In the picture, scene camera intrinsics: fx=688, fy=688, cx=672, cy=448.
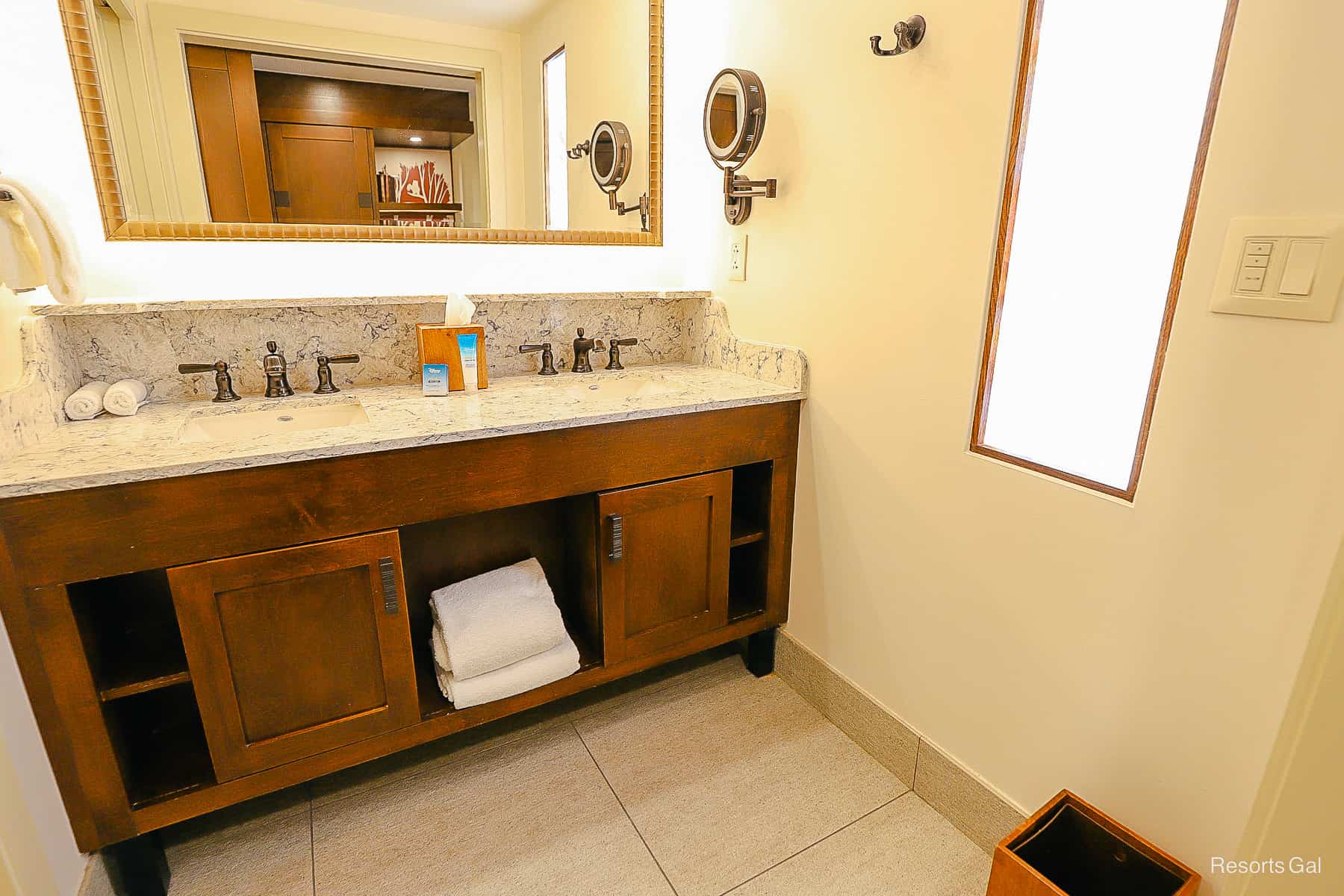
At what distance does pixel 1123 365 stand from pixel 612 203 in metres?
1.47

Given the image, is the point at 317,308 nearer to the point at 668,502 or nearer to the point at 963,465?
the point at 668,502

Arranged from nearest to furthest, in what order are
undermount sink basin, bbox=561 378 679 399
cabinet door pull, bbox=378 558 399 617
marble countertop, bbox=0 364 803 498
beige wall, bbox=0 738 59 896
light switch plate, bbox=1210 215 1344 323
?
light switch plate, bbox=1210 215 1344 323
beige wall, bbox=0 738 59 896
marble countertop, bbox=0 364 803 498
cabinet door pull, bbox=378 558 399 617
undermount sink basin, bbox=561 378 679 399

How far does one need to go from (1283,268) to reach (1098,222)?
30 cm

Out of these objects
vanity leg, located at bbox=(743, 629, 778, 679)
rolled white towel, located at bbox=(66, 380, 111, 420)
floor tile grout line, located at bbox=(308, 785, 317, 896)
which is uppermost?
rolled white towel, located at bbox=(66, 380, 111, 420)

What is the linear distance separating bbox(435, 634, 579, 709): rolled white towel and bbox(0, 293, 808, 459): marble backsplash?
2.65 feet

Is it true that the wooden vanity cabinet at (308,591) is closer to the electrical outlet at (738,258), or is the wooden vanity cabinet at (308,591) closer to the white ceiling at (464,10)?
the electrical outlet at (738,258)

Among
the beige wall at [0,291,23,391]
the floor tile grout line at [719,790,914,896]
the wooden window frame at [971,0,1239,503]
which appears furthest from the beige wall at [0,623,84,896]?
the wooden window frame at [971,0,1239,503]

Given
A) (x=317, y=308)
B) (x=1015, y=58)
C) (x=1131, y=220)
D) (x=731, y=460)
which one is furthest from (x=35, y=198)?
(x=1131, y=220)

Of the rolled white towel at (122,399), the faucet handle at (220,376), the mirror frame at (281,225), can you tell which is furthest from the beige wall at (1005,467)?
the rolled white towel at (122,399)

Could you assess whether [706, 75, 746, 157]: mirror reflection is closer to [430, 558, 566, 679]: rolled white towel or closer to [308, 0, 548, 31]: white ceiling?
[308, 0, 548, 31]: white ceiling

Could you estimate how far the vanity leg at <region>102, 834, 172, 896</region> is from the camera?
1.30 meters

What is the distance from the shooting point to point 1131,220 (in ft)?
3.64

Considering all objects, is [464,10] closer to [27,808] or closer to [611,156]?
[611,156]

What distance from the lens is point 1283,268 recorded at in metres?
0.91
